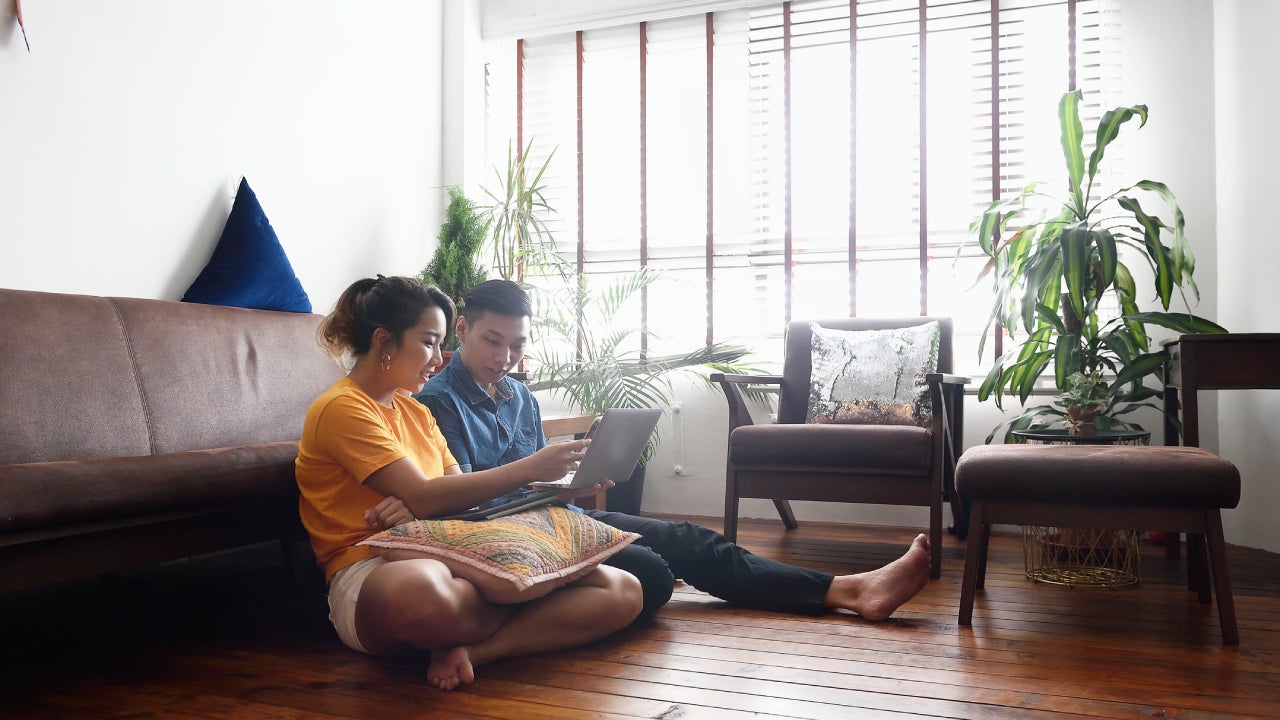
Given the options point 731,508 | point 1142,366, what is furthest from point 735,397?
point 1142,366

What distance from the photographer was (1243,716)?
5.14ft

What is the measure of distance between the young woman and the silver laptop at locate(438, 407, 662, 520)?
0.22 feet

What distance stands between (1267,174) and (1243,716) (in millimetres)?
2405

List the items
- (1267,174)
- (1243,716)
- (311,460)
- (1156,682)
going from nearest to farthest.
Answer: (1243,716) < (1156,682) < (311,460) < (1267,174)

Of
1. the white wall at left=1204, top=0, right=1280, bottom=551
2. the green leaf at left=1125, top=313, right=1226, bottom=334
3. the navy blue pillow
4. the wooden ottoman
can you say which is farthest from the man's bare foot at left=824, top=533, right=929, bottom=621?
the navy blue pillow

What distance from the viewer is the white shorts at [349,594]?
5.86ft

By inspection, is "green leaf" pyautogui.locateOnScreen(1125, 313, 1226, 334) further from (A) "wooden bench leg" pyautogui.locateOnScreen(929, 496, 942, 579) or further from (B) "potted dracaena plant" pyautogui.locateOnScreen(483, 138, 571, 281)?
(B) "potted dracaena plant" pyautogui.locateOnScreen(483, 138, 571, 281)

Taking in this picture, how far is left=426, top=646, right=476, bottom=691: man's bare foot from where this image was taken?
5.73 feet

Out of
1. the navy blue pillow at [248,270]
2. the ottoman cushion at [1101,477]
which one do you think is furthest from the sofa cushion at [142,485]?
the ottoman cushion at [1101,477]

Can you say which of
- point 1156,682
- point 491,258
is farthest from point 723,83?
point 1156,682

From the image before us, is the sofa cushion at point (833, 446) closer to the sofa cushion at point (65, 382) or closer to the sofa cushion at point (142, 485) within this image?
the sofa cushion at point (142, 485)

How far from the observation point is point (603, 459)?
194 centimetres

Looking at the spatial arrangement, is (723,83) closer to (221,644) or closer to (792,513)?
(792,513)

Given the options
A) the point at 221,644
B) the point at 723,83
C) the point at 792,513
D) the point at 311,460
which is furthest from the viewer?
the point at 723,83
